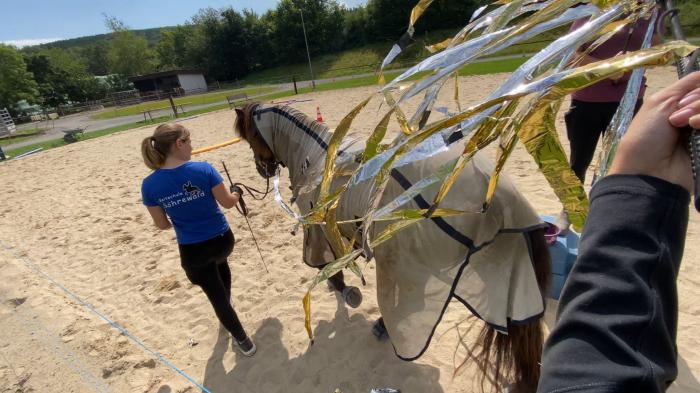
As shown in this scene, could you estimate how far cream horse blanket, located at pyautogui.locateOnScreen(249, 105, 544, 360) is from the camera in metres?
1.60

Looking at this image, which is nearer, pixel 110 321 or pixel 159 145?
pixel 159 145

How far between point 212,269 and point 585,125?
303cm

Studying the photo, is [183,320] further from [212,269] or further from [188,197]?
[188,197]

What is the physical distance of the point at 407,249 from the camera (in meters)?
→ 1.76

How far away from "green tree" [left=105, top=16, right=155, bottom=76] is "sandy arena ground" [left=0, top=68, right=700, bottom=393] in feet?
228

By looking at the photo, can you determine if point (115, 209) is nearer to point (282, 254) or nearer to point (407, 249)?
point (282, 254)

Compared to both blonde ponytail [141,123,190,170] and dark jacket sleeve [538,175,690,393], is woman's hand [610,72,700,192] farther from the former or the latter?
blonde ponytail [141,123,190,170]

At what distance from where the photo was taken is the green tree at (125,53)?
2425 inches

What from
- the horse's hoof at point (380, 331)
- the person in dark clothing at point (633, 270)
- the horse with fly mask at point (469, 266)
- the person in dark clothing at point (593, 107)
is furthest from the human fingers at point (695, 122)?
the horse's hoof at point (380, 331)

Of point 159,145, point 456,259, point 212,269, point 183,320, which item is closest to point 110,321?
point 183,320

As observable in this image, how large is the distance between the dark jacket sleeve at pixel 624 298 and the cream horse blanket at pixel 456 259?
877 mm

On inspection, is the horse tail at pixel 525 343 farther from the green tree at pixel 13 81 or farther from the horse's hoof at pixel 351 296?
the green tree at pixel 13 81

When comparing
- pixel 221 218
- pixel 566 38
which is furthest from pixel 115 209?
pixel 566 38

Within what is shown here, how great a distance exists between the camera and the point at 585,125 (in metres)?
2.70
